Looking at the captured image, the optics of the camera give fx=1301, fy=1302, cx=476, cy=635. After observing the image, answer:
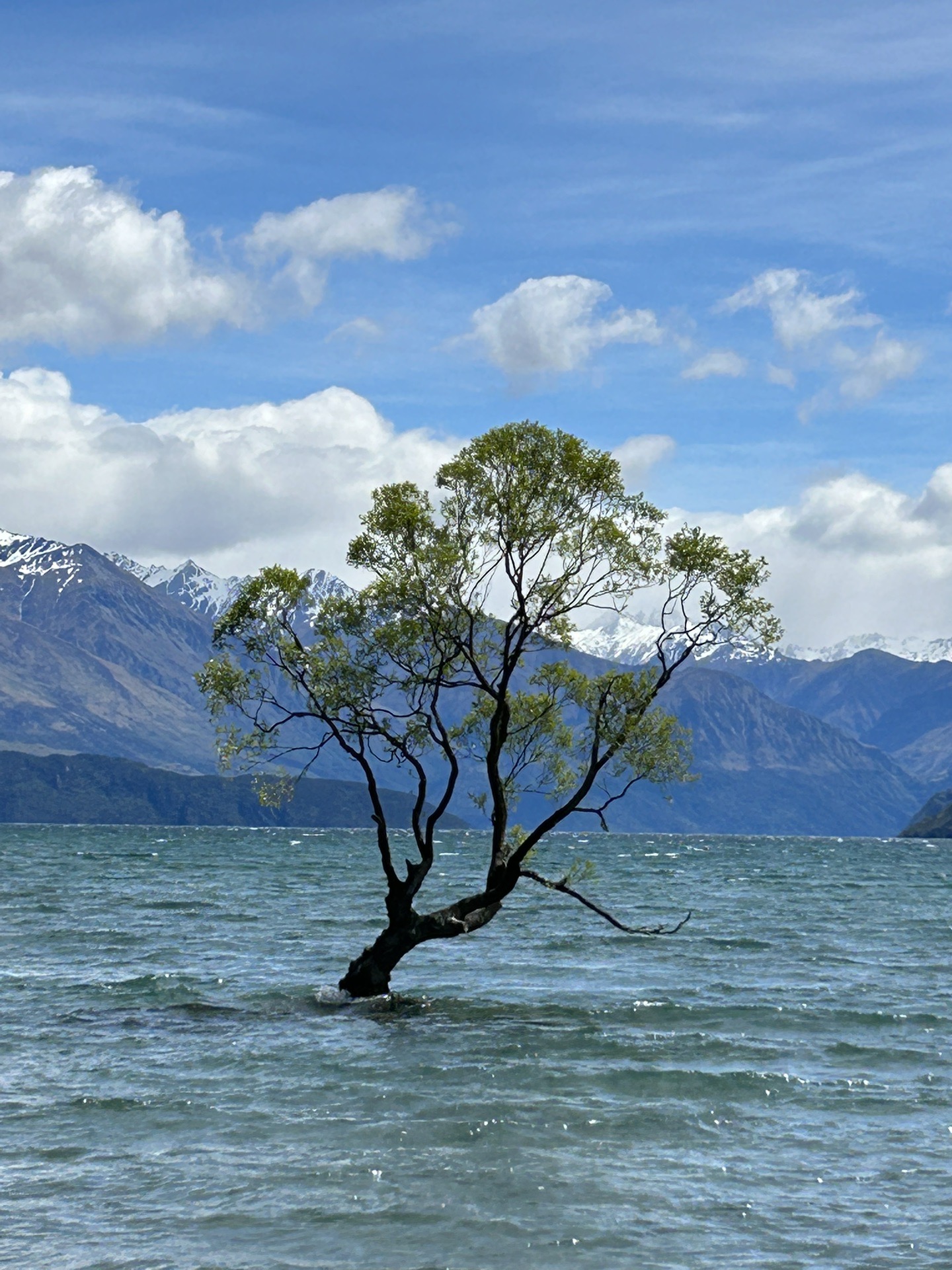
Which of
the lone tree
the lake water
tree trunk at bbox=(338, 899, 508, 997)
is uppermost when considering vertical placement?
the lone tree

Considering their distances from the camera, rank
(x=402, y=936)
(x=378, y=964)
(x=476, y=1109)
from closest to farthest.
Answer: (x=476, y=1109) → (x=402, y=936) → (x=378, y=964)

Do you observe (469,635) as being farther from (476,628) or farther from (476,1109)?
(476,1109)

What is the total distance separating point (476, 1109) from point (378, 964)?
47.2ft

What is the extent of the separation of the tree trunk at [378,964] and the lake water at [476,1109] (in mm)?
759

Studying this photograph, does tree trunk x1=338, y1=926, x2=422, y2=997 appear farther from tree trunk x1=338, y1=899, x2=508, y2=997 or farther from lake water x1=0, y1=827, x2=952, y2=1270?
lake water x1=0, y1=827, x2=952, y2=1270

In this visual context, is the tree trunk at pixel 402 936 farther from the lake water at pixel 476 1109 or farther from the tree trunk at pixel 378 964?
the lake water at pixel 476 1109

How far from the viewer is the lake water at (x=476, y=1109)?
800 inches

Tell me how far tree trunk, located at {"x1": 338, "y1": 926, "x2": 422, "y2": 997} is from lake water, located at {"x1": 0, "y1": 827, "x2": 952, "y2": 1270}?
2.49 ft

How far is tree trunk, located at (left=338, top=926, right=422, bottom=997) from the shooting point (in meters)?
41.7

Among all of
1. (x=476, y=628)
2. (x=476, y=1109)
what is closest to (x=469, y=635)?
(x=476, y=628)

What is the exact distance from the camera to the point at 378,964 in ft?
140

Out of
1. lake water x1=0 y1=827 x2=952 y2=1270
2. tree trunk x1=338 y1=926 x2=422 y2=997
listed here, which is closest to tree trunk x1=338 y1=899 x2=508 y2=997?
tree trunk x1=338 y1=926 x2=422 y2=997

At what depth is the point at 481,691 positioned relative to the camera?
4444 centimetres

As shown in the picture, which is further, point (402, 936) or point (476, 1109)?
point (402, 936)
